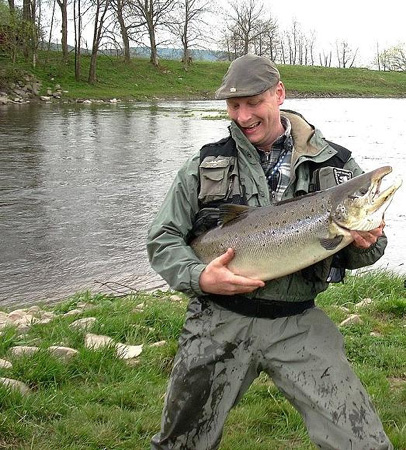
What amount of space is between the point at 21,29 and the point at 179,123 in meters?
19.5

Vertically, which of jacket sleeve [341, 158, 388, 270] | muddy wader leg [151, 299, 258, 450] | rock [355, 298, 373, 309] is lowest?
rock [355, 298, 373, 309]

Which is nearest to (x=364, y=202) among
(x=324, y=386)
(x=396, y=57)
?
(x=324, y=386)

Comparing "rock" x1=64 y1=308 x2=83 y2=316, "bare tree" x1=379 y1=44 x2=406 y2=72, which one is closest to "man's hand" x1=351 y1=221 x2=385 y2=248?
"rock" x1=64 y1=308 x2=83 y2=316

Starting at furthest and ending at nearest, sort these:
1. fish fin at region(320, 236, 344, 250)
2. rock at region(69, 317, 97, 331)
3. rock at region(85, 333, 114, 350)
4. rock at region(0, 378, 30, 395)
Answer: rock at region(69, 317, 97, 331), rock at region(85, 333, 114, 350), rock at region(0, 378, 30, 395), fish fin at region(320, 236, 344, 250)

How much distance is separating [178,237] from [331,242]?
0.80 meters

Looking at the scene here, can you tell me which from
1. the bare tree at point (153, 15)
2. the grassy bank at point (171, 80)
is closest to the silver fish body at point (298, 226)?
the grassy bank at point (171, 80)

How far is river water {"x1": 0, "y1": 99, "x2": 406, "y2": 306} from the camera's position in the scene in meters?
8.25

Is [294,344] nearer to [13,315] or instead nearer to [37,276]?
[13,315]

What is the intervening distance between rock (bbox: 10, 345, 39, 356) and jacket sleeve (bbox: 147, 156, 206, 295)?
1.58 metres

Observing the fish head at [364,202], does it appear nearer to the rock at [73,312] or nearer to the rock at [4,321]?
the rock at [4,321]

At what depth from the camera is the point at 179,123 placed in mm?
27625

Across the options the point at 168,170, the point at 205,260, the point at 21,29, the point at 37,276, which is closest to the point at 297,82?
the point at 21,29

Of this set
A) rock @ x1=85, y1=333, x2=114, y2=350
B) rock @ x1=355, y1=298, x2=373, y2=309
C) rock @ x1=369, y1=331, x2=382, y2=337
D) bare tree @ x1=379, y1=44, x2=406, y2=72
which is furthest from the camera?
bare tree @ x1=379, y1=44, x2=406, y2=72

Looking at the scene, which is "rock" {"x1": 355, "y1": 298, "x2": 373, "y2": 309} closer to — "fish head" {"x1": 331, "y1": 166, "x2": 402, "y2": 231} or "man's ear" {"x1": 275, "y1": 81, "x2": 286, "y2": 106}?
"man's ear" {"x1": 275, "y1": 81, "x2": 286, "y2": 106}
